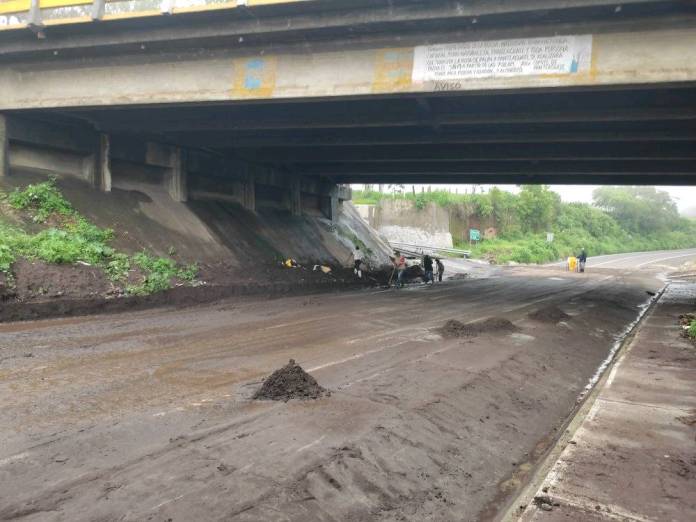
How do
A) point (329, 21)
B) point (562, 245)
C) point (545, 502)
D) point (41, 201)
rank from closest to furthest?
point (545, 502), point (329, 21), point (41, 201), point (562, 245)

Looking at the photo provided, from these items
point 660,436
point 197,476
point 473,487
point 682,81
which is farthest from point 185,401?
point 682,81

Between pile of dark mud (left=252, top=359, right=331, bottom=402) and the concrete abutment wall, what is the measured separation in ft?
44.7

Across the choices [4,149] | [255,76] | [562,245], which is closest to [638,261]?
[562,245]

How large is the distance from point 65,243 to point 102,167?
5.26 metres

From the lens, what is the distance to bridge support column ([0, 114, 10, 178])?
16.0m

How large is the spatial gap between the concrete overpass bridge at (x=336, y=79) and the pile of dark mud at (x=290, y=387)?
8158mm

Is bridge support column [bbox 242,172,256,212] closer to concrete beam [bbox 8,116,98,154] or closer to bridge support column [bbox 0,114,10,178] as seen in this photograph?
concrete beam [bbox 8,116,98,154]

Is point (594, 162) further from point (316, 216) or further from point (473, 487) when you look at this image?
point (473, 487)

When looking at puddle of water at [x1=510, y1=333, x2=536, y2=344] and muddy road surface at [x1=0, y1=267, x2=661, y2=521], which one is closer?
muddy road surface at [x1=0, y1=267, x2=661, y2=521]

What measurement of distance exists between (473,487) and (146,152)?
18.3 meters

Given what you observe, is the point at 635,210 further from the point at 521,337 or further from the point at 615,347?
the point at 521,337

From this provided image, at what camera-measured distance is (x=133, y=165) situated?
65.2 ft

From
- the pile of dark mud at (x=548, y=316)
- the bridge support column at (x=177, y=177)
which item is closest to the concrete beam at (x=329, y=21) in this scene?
the bridge support column at (x=177, y=177)

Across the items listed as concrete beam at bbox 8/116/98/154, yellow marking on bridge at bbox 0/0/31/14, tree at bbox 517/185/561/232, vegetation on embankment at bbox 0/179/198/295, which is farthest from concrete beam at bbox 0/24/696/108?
tree at bbox 517/185/561/232
